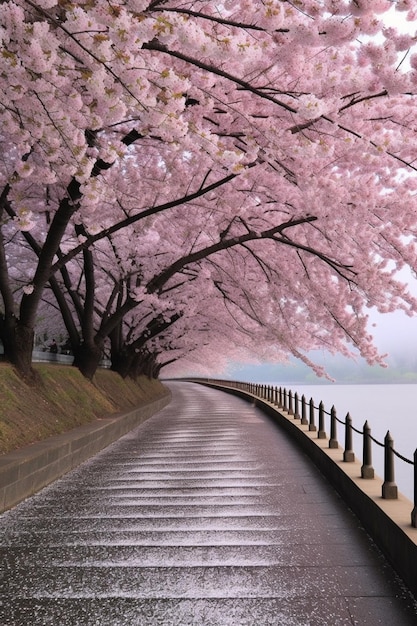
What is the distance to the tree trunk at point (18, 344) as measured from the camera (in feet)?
44.0

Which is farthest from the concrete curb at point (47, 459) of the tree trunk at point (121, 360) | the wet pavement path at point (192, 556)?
the tree trunk at point (121, 360)

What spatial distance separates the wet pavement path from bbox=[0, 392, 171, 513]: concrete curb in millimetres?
201

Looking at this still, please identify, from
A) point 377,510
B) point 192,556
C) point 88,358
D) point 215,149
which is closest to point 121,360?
point 88,358

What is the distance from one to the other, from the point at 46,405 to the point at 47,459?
153 inches

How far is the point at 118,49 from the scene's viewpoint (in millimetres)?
6234

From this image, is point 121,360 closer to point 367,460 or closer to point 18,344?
point 18,344

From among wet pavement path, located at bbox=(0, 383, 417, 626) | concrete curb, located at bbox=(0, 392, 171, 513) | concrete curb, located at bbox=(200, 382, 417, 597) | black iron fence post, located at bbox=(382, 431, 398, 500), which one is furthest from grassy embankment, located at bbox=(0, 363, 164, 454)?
black iron fence post, located at bbox=(382, 431, 398, 500)

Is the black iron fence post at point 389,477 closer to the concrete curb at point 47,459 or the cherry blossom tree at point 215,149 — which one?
the cherry blossom tree at point 215,149

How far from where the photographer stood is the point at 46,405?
43.6 ft

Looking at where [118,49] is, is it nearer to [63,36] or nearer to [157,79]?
[157,79]

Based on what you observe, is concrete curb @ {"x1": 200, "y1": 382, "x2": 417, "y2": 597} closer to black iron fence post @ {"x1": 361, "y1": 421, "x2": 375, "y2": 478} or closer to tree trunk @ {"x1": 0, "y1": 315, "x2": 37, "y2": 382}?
black iron fence post @ {"x1": 361, "y1": 421, "x2": 375, "y2": 478}

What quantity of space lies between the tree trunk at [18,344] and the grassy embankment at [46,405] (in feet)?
1.13

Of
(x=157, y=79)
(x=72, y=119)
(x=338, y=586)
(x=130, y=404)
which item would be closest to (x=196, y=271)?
(x=130, y=404)

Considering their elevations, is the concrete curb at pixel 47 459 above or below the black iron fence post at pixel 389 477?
below
